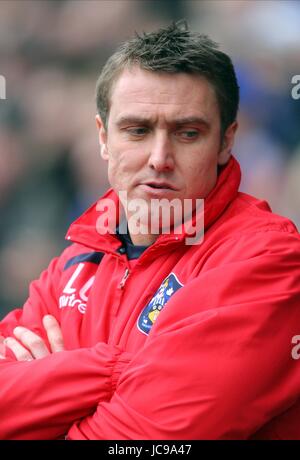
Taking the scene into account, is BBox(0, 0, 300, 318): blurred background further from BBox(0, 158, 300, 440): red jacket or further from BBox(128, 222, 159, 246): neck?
BBox(0, 158, 300, 440): red jacket

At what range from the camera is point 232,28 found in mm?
3197

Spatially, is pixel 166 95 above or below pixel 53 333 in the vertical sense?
above

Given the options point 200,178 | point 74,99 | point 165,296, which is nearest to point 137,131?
point 200,178

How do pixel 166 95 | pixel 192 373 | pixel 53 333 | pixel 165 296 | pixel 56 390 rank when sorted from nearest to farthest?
pixel 192 373, pixel 56 390, pixel 165 296, pixel 166 95, pixel 53 333

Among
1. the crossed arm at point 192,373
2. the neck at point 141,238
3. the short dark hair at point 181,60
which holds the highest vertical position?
the short dark hair at point 181,60

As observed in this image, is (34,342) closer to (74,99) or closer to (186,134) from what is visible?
(186,134)

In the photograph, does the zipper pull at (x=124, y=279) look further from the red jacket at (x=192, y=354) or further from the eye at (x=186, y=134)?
the eye at (x=186, y=134)

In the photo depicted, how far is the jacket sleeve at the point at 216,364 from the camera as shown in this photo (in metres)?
1.47

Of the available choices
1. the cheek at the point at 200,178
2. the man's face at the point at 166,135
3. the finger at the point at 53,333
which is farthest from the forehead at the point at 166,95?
the finger at the point at 53,333

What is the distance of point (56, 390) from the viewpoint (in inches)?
63.0

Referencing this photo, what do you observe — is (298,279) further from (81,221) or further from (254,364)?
(81,221)

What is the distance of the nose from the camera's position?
5.94 ft

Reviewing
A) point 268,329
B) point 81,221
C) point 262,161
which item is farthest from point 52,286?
point 262,161

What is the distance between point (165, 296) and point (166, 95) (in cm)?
47
